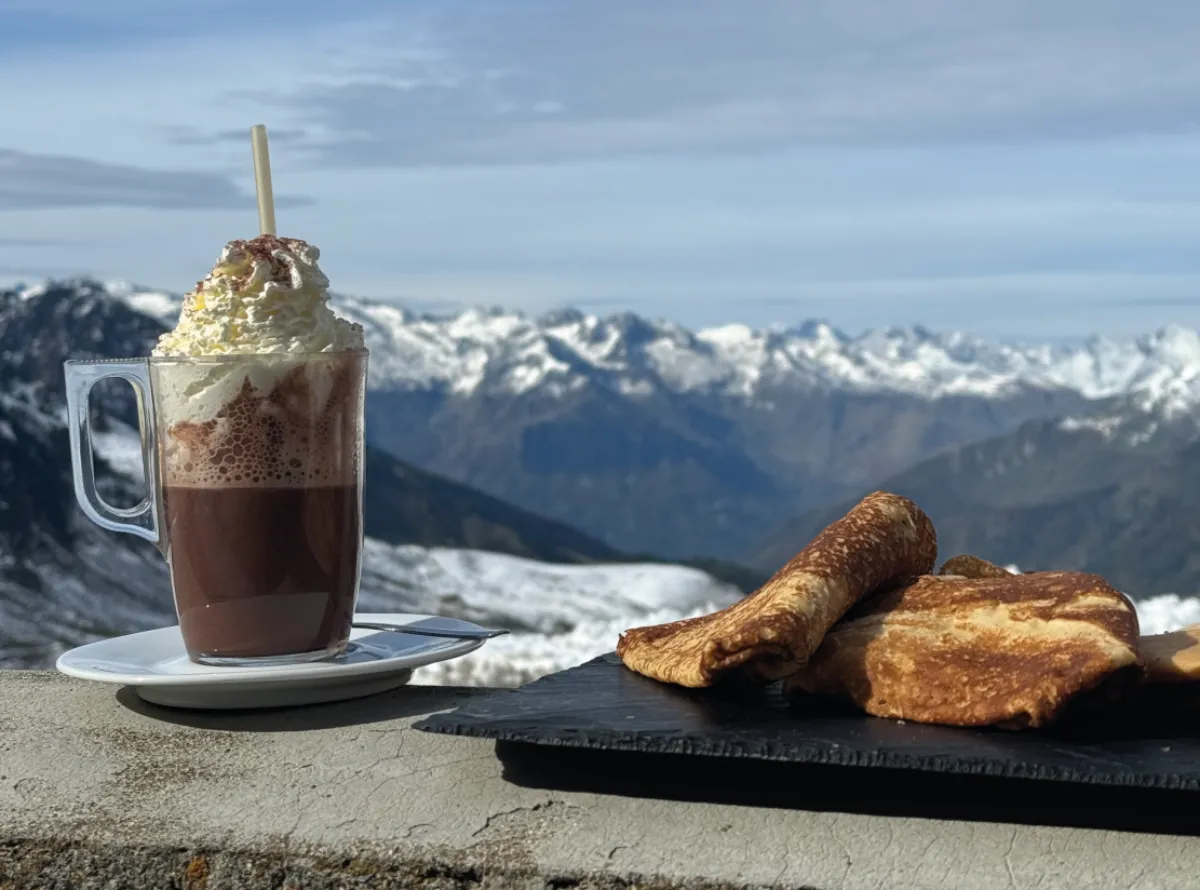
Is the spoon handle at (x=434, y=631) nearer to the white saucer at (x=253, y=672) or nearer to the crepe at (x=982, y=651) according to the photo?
the white saucer at (x=253, y=672)

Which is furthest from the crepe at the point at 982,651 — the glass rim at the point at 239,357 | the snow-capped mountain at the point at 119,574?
the snow-capped mountain at the point at 119,574

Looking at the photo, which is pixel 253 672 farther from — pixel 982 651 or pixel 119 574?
pixel 119 574

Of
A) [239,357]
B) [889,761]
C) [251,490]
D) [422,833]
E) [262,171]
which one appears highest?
[262,171]

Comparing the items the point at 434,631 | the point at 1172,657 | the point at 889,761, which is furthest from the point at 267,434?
→ the point at 1172,657

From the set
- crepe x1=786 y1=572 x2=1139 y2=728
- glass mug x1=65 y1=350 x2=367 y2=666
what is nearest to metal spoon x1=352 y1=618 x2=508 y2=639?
glass mug x1=65 y1=350 x2=367 y2=666

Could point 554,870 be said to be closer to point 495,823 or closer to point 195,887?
point 495,823
